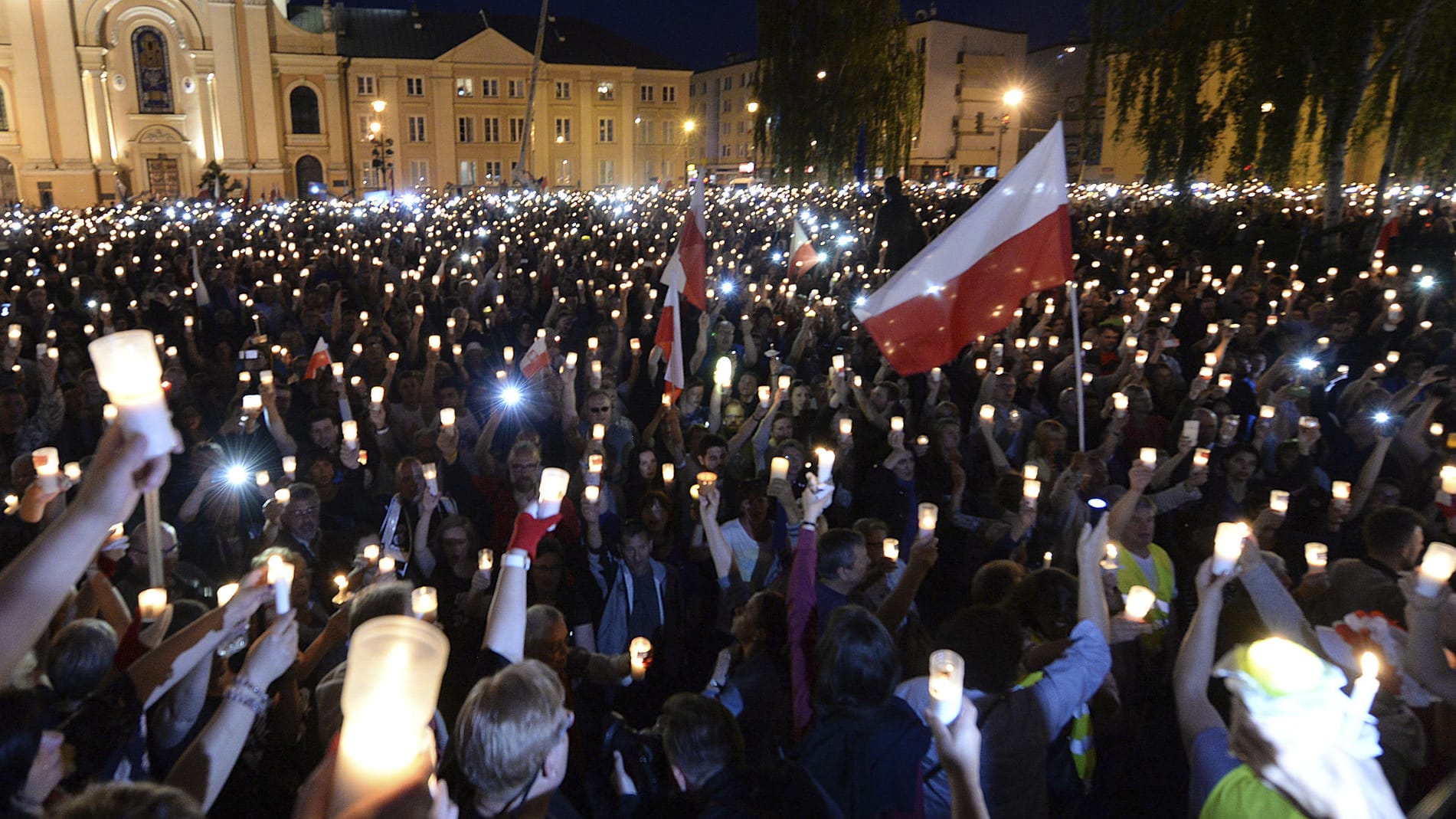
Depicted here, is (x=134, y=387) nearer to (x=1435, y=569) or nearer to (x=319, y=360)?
(x=1435, y=569)

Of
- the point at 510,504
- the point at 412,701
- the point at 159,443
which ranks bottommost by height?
the point at 510,504

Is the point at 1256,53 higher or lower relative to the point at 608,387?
higher

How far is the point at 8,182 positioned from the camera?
45719 mm

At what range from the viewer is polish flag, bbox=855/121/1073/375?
530cm

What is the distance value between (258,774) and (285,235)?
60.2 ft

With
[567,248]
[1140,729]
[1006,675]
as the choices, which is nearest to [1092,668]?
[1006,675]

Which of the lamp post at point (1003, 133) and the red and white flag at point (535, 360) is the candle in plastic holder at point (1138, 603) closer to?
the red and white flag at point (535, 360)

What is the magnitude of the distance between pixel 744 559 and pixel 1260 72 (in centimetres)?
1657

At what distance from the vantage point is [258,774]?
293 cm

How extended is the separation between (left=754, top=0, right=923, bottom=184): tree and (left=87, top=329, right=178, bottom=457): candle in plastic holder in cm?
2751

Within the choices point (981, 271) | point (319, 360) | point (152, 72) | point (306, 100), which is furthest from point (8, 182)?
point (981, 271)

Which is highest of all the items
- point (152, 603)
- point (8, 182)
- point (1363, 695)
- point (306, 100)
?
point (306, 100)

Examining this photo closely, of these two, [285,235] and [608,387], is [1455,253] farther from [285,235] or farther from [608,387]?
[285,235]

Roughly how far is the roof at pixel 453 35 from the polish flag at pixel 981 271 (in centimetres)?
5536
